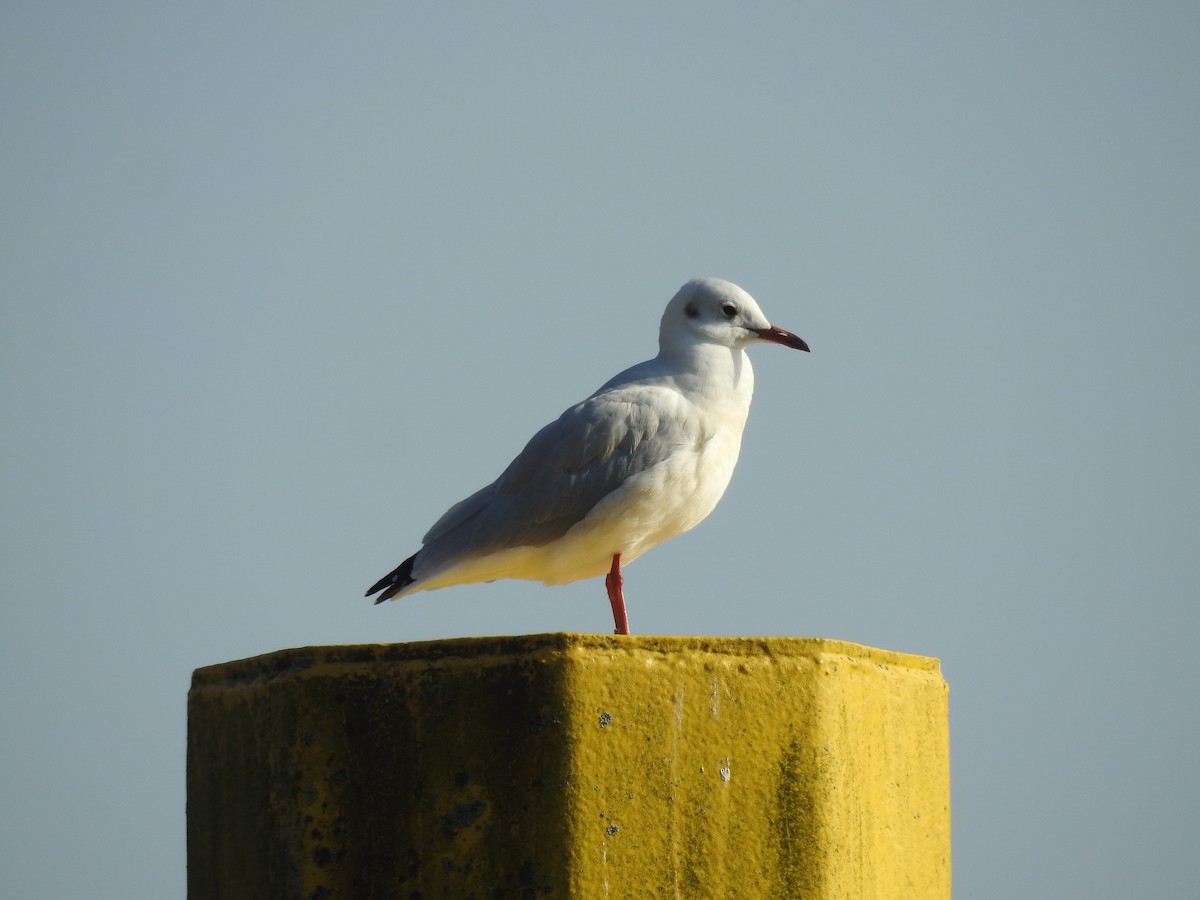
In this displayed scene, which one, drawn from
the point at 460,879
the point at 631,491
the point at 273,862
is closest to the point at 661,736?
the point at 460,879

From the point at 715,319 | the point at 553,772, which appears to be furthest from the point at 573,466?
the point at 553,772

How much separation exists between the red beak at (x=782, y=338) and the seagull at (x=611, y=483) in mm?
231

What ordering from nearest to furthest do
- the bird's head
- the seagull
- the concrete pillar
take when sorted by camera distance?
1. the concrete pillar
2. the seagull
3. the bird's head

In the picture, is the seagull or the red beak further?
the red beak

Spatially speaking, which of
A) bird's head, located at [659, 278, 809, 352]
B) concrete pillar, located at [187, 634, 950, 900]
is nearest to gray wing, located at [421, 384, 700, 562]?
bird's head, located at [659, 278, 809, 352]

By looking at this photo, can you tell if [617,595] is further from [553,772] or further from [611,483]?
[553,772]

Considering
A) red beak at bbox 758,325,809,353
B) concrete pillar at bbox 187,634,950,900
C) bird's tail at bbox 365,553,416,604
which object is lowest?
concrete pillar at bbox 187,634,950,900

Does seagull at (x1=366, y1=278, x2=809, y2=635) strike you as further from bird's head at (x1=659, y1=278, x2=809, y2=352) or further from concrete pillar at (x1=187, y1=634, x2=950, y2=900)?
concrete pillar at (x1=187, y1=634, x2=950, y2=900)

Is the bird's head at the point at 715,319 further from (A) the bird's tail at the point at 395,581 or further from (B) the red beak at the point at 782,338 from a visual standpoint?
(A) the bird's tail at the point at 395,581

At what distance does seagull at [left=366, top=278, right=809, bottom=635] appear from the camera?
24.9ft

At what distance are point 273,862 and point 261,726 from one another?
1.45 ft

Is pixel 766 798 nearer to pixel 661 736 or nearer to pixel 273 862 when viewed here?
pixel 661 736

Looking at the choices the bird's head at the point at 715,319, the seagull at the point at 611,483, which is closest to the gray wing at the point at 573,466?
the seagull at the point at 611,483

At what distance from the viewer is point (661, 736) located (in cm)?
450
